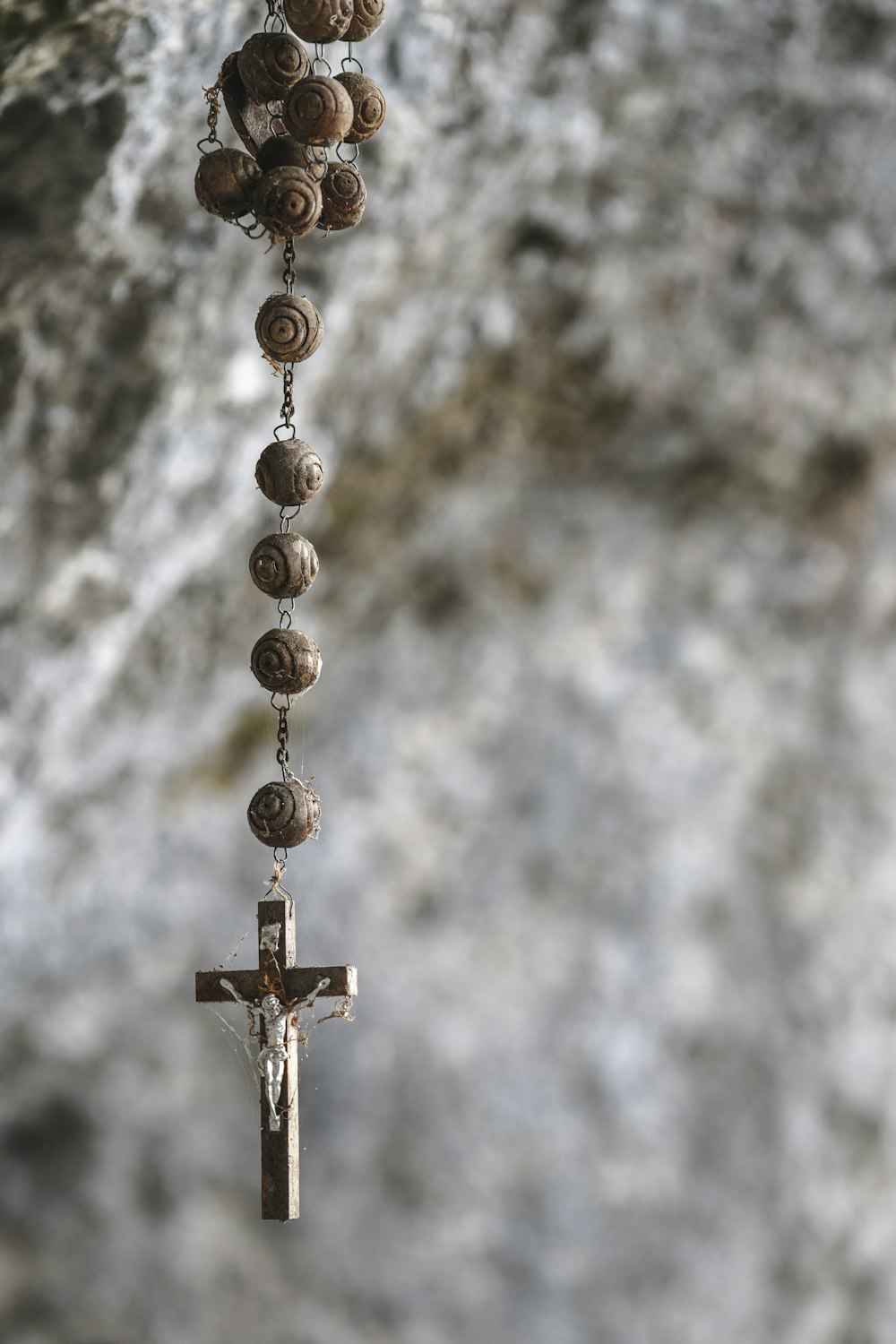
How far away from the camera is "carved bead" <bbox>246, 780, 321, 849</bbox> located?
0.95 m

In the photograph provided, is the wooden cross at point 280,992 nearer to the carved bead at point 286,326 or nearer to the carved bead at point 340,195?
the carved bead at point 286,326

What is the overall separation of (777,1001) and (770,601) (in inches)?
21.3

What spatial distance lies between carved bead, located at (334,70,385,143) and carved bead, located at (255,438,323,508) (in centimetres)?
24

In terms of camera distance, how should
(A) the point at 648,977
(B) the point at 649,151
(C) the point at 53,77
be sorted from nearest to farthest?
(C) the point at 53,77 → (B) the point at 649,151 → (A) the point at 648,977

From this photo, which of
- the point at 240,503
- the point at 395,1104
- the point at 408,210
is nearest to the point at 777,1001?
the point at 395,1104

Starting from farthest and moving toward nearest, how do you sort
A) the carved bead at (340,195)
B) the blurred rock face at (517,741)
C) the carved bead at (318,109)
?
1. the blurred rock face at (517,741)
2. the carved bead at (340,195)
3. the carved bead at (318,109)

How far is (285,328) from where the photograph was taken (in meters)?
0.93

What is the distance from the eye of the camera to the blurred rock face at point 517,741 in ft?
5.08

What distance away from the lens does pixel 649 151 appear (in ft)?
5.39

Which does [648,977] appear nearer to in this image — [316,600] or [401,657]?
[401,657]

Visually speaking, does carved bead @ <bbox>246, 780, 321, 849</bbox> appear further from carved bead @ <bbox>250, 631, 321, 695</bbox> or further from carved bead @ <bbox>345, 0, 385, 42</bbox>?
carved bead @ <bbox>345, 0, 385, 42</bbox>

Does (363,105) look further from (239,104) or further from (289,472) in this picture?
(289,472)

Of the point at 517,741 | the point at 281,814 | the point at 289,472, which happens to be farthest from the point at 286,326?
the point at 517,741

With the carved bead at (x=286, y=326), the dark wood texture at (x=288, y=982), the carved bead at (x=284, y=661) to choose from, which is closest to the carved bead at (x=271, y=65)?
the carved bead at (x=286, y=326)
